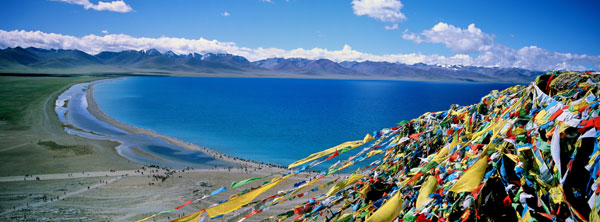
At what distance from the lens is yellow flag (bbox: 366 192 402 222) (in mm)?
1713

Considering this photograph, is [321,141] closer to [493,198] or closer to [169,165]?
[169,165]

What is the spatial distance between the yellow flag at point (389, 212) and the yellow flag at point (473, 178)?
36 centimetres

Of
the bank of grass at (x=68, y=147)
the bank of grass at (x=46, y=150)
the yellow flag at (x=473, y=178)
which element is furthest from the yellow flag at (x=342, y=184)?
the bank of grass at (x=68, y=147)

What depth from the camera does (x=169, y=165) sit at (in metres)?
27.7

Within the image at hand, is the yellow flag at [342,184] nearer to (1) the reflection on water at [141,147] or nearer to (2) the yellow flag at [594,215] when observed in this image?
(2) the yellow flag at [594,215]

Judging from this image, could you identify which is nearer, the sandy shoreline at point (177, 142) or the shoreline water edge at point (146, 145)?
the shoreline water edge at point (146, 145)

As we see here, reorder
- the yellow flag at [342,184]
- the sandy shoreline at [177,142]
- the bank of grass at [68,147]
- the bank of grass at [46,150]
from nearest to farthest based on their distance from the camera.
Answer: the yellow flag at [342,184] < the bank of grass at [46,150] < the sandy shoreline at [177,142] < the bank of grass at [68,147]

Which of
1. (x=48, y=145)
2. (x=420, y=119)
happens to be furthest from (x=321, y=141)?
(x=420, y=119)

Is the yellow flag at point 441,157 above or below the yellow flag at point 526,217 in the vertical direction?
above

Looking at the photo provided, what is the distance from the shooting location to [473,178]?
4.90 feet

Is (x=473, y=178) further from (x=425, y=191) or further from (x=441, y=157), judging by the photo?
(x=441, y=157)

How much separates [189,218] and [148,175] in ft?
80.8

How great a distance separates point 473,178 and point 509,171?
167 millimetres

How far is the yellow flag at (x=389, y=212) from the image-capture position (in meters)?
1.71
